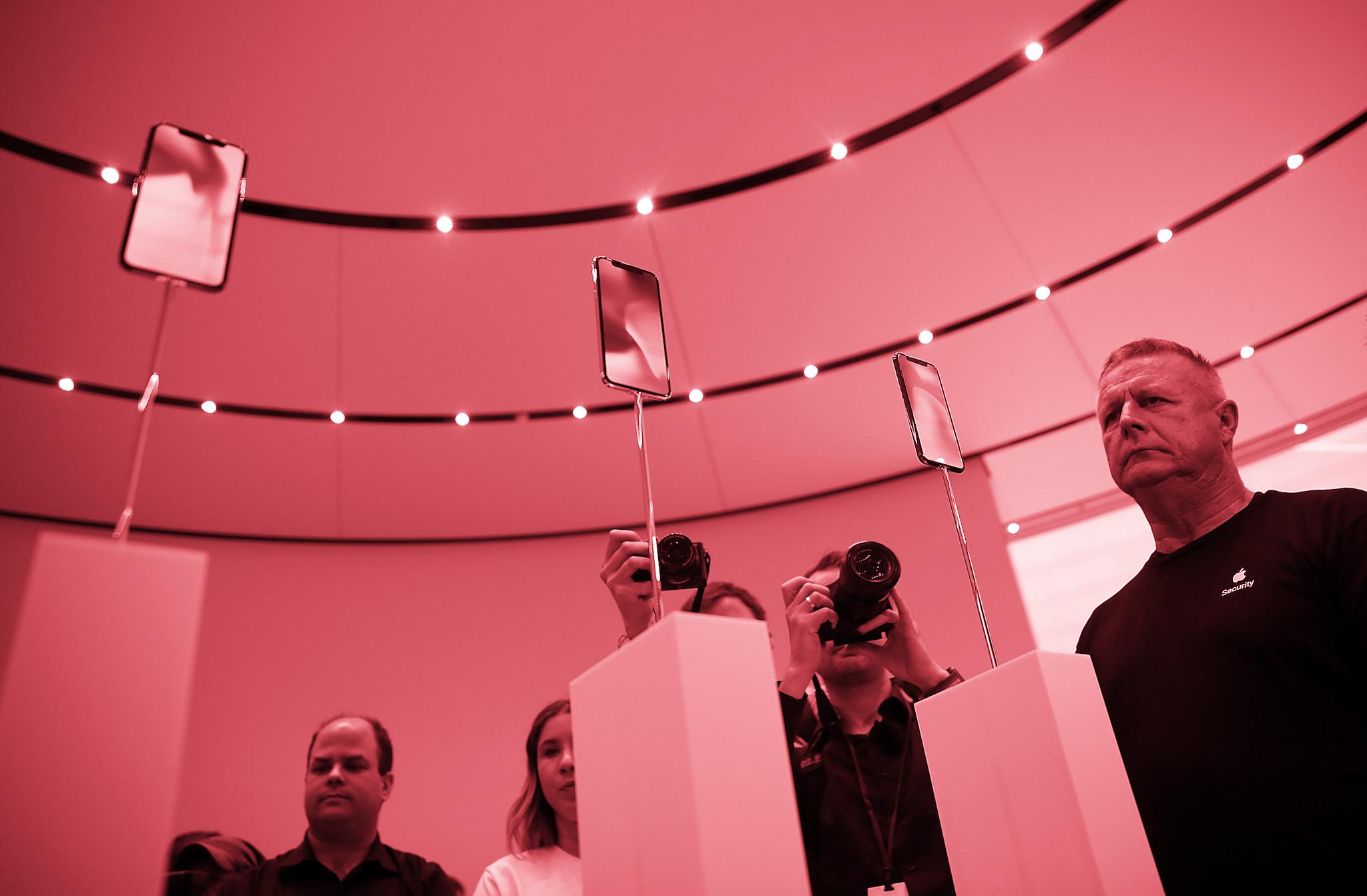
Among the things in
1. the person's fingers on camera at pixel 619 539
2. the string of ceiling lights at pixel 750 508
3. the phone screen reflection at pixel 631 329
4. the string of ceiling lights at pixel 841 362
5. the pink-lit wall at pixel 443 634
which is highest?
the string of ceiling lights at pixel 841 362

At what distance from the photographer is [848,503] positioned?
4.95 metres

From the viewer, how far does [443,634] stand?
15.4 feet

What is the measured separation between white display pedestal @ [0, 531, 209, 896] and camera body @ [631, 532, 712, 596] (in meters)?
0.78

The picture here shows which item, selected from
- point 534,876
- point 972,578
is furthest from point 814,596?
point 534,876

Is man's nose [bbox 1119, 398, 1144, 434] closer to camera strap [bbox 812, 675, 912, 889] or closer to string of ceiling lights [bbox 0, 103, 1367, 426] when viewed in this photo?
camera strap [bbox 812, 675, 912, 889]

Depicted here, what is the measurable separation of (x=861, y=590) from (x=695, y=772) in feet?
2.84

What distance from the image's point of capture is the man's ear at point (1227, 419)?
1.42 meters

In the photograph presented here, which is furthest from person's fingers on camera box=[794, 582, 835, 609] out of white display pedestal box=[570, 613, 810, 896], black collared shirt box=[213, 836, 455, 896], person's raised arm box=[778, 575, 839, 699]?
black collared shirt box=[213, 836, 455, 896]

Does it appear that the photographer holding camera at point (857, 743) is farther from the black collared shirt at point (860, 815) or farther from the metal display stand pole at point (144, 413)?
the metal display stand pole at point (144, 413)

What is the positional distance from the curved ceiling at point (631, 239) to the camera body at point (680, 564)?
1.99m

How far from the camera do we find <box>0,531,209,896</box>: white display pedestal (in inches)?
21.8

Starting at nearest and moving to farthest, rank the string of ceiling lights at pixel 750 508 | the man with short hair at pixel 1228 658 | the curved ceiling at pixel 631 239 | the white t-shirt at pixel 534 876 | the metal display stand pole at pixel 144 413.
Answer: the metal display stand pole at pixel 144 413 → the man with short hair at pixel 1228 658 → the white t-shirt at pixel 534 876 → the curved ceiling at pixel 631 239 → the string of ceiling lights at pixel 750 508

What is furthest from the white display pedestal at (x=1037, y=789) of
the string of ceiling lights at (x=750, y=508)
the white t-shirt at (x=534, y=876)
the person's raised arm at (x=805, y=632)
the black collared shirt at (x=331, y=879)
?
the string of ceiling lights at (x=750, y=508)

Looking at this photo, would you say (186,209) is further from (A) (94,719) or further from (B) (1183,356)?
(B) (1183,356)
